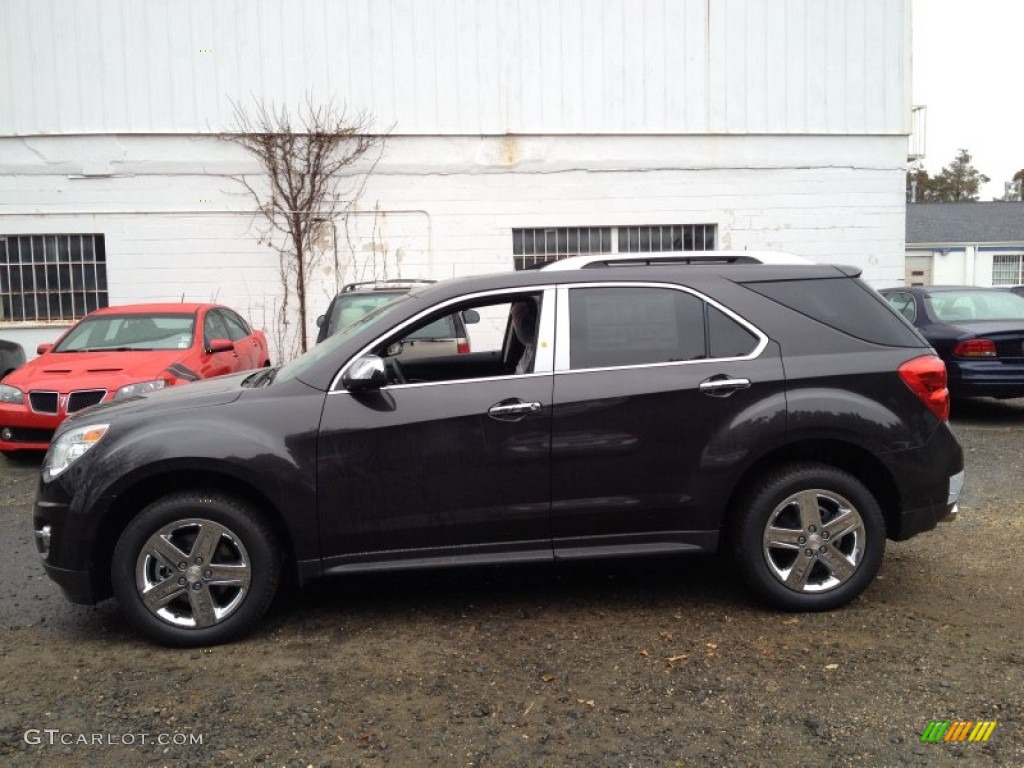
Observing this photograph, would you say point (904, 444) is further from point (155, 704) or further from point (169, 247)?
point (169, 247)

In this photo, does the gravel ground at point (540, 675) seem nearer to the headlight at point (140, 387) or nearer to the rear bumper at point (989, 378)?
the headlight at point (140, 387)

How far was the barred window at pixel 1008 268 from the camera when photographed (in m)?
34.5

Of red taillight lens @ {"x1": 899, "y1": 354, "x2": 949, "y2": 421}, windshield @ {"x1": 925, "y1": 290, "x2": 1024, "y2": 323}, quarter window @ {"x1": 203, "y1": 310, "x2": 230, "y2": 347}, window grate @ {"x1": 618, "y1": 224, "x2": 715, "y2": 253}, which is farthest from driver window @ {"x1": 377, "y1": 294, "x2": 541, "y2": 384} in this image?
window grate @ {"x1": 618, "y1": 224, "x2": 715, "y2": 253}

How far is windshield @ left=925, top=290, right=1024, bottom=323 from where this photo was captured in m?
9.60

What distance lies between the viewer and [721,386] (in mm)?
4051

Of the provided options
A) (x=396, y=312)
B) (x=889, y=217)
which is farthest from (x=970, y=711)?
(x=889, y=217)

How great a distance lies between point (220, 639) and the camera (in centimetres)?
390

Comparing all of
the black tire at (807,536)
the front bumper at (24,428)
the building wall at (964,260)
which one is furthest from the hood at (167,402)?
the building wall at (964,260)

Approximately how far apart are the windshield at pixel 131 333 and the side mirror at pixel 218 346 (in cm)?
30

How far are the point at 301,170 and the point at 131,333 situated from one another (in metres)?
5.84

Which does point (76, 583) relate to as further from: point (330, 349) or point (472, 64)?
point (472, 64)

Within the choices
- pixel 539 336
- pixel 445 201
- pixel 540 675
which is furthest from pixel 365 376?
pixel 445 201

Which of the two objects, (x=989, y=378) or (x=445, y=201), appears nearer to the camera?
(x=989, y=378)

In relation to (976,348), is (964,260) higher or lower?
higher
